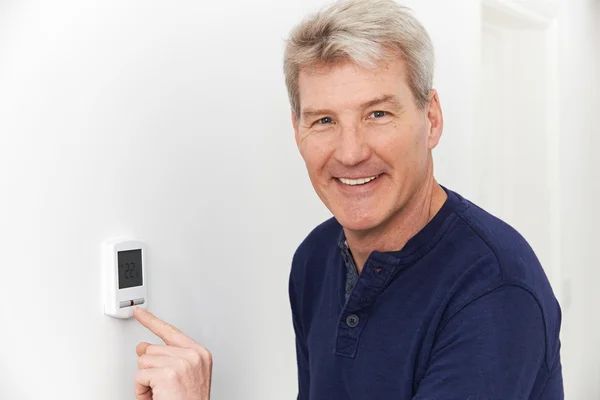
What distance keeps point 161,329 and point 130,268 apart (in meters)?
0.12

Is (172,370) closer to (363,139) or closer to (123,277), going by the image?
(123,277)

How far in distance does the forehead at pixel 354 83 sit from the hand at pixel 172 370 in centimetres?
44

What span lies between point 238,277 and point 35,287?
494mm

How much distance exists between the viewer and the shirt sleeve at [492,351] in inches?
40.2

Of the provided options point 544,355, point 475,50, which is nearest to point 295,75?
point 544,355

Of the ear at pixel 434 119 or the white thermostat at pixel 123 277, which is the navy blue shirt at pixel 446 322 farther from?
the white thermostat at pixel 123 277

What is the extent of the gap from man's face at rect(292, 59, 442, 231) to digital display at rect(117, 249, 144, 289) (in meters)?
0.33

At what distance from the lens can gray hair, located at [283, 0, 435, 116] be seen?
111cm

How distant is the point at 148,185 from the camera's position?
4.27ft

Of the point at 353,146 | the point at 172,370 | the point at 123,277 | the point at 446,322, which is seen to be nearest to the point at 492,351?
the point at 446,322

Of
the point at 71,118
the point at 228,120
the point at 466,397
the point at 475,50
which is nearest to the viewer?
the point at 466,397

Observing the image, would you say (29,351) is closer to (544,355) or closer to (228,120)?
(228,120)

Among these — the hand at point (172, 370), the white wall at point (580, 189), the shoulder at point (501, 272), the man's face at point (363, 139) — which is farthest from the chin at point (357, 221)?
the white wall at point (580, 189)

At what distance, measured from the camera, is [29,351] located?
110 cm
